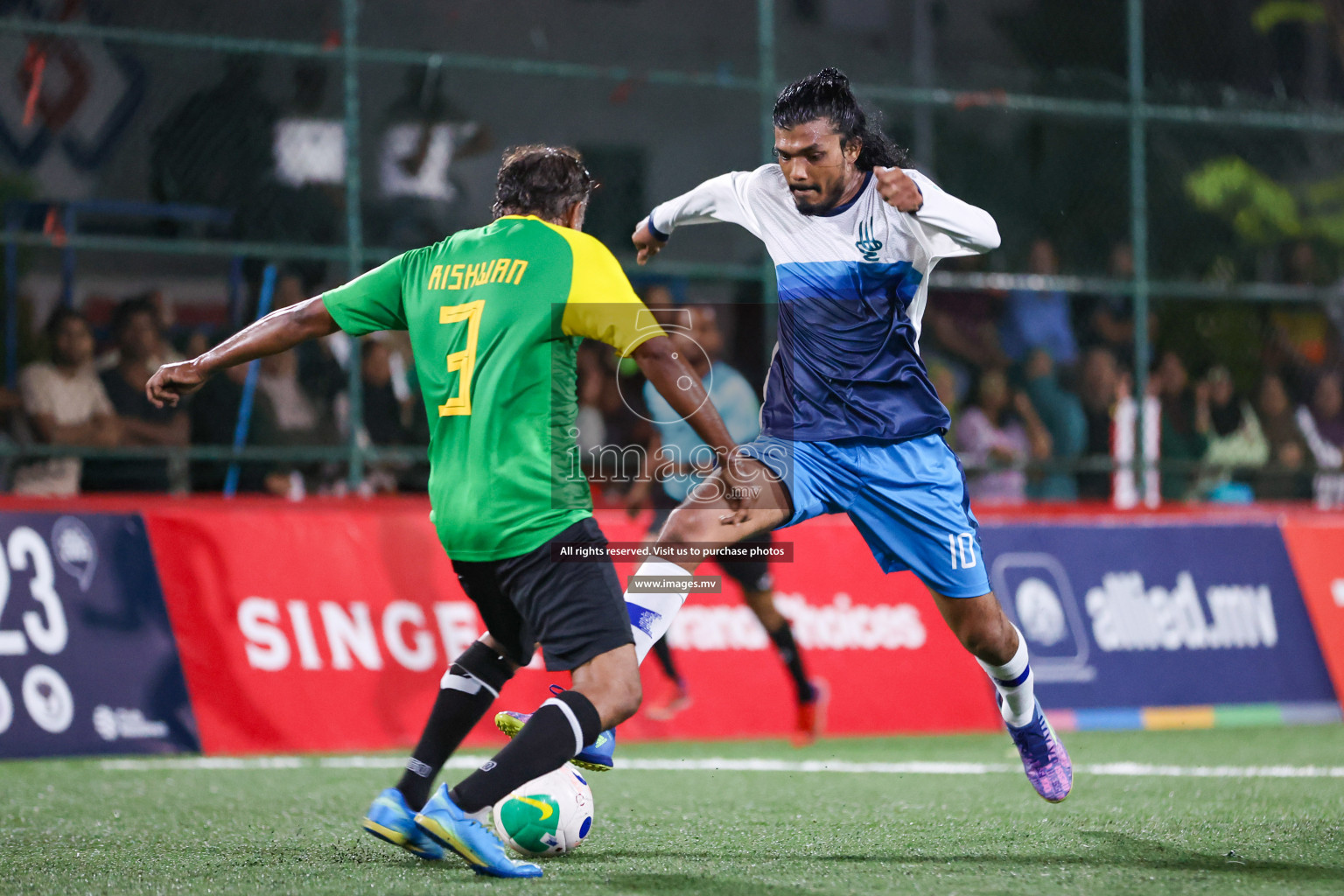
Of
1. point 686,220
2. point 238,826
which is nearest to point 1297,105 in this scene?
point 686,220

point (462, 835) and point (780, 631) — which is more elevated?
point (462, 835)

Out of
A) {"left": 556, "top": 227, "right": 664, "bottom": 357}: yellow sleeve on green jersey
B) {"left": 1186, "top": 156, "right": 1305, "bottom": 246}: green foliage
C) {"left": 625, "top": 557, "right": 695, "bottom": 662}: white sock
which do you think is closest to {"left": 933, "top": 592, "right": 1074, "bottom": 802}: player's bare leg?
{"left": 625, "top": 557, "right": 695, "bottom": 662}: white sock

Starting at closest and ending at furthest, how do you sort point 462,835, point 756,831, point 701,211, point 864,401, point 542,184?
point 462,835 < point 542,184 < point 756,831 < point 864,401 < point 701,211

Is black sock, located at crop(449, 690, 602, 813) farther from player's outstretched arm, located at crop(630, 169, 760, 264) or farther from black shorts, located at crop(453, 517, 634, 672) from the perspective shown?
player's outstretched arm, located at crop(630, 169, 760, 264)

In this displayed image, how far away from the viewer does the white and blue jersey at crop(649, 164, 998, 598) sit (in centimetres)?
561

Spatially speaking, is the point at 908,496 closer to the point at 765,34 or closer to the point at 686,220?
the point at 686,220

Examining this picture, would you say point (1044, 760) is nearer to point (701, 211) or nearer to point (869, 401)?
point (869, 401)

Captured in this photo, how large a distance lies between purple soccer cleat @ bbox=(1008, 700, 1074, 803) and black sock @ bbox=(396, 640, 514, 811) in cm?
199

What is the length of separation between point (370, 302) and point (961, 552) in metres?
2.26

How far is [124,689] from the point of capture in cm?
814

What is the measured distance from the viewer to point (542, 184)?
15.5 ft

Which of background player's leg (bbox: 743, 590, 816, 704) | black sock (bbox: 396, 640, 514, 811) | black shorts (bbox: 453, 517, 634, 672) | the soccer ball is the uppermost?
black shorts (bbox: 453, 517, 634, 672)

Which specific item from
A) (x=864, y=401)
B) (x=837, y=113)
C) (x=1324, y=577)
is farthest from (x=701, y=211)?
(x=1324, y=577)

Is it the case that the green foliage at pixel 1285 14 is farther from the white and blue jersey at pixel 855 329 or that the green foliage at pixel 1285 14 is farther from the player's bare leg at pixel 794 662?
the white and blue jersey at pixel 855 329
